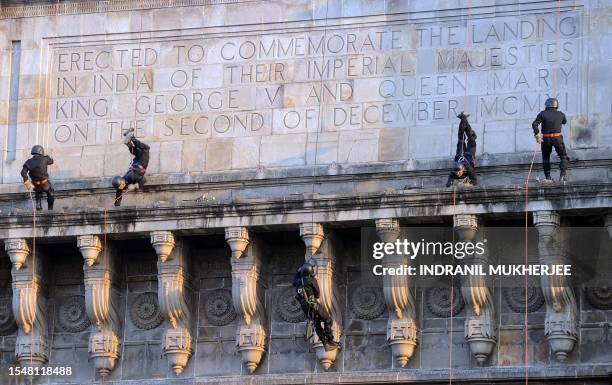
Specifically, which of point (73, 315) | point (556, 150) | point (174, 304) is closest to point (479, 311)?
point (556, 150)

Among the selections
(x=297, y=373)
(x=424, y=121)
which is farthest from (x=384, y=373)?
(x=424, y=121)

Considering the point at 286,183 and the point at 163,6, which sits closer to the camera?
the point at 286,183

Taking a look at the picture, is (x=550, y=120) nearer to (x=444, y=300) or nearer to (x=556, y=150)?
(x=556, y=150)

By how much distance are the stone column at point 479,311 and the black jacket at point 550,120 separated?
1.64 metres

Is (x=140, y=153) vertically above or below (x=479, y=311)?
above

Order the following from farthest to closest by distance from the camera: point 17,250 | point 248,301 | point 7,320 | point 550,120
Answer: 1. point 7,320
2. point 17,250
3. point 248,301
4. point 550,120

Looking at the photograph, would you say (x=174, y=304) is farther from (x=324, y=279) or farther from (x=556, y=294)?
(x=556, y=294)

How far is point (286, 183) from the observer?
39594 mm

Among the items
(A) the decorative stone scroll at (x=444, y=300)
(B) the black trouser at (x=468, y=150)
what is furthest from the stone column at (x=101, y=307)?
(B) the black trouser at (x=468, y=150)

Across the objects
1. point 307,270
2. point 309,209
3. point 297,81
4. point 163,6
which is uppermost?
point 163,6

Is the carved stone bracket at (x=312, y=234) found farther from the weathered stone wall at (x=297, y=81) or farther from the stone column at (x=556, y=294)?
the stone column at (x=556, y=294)

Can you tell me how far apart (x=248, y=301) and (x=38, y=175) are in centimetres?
364

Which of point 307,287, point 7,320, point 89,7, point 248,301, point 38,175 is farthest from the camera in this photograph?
point 89,7

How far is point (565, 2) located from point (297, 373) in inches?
255
